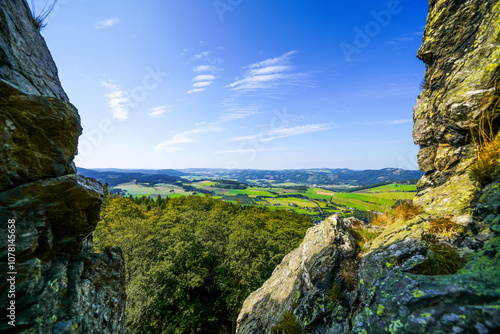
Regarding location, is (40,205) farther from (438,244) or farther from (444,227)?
(444,227)

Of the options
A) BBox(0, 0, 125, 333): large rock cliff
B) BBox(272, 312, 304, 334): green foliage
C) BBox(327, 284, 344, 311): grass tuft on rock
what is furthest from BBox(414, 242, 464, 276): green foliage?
BBox(0, 0, 125, 333): large rock cliff

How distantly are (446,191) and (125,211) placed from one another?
48.6 m

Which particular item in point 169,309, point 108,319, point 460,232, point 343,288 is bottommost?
point 169,309

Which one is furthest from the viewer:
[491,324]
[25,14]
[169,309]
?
[169,309]

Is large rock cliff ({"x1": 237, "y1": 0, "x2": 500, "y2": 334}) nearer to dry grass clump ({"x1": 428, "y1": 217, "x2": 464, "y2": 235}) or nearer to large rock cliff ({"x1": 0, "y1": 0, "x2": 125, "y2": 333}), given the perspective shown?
dry grass clump ({"x1": 428, "y1": 217, "x2": 464, "y2": 235})

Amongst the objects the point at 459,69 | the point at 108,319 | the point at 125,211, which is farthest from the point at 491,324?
the point at 125,211

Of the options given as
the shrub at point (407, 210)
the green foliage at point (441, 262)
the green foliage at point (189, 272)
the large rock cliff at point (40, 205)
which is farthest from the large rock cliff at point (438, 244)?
the green foliage at point (189, 272)

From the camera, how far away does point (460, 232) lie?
4.95m

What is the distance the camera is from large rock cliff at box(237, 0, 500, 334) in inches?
133

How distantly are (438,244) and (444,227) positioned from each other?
0.73m

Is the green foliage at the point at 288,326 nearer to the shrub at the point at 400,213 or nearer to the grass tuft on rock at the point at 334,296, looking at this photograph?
the grass tuft on rock at the point at 334,296

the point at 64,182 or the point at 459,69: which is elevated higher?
the point at 459,69

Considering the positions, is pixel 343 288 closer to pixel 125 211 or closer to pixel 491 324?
pixel 491 324

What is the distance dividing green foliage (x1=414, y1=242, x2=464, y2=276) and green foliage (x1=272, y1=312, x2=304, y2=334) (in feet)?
17.8
